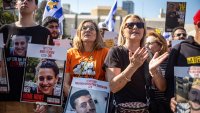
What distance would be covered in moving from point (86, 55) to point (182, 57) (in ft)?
3.87

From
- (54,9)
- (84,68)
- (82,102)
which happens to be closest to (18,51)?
(84,68)

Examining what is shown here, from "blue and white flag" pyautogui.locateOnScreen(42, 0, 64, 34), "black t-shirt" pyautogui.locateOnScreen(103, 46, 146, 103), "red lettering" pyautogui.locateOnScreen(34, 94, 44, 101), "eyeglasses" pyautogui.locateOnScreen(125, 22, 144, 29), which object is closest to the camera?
"black t-shirt" pyautogui.locateOnScreen(103, 46, 146, 103)

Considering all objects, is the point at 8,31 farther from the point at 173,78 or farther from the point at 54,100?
the point at 173,78

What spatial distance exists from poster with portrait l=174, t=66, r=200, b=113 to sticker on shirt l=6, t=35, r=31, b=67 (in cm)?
164

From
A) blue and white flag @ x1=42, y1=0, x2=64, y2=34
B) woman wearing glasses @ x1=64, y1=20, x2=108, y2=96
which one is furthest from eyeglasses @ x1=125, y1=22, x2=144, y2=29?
blue and white flag @ x1=42, y1=0, x2=64, y2=34

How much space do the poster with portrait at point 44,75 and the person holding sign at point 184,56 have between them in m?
1.08

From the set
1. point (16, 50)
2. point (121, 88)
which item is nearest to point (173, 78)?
point (121, 88)

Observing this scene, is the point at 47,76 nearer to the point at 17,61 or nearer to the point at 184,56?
the point at 17,61

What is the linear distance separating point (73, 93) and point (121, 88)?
50 centimetres

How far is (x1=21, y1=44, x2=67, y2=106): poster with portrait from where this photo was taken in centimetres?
362

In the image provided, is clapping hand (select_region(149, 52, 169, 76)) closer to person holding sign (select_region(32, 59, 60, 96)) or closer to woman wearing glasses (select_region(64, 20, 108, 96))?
woman wearing glasses (select_region(64, 20, 108, 96))

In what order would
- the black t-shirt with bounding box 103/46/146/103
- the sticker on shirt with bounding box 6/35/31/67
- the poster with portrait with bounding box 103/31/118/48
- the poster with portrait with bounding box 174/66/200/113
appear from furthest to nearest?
the poster with portrait with bounding box 103/31/118/48
the sticker on shirt with bounding box 6/35/31/67
the black t-shirt with bounding box 103/46/146/103
the poster with portrait with bounding box 174/66/200/113

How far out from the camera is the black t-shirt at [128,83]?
11.3 feet

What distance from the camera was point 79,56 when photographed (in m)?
4.00
